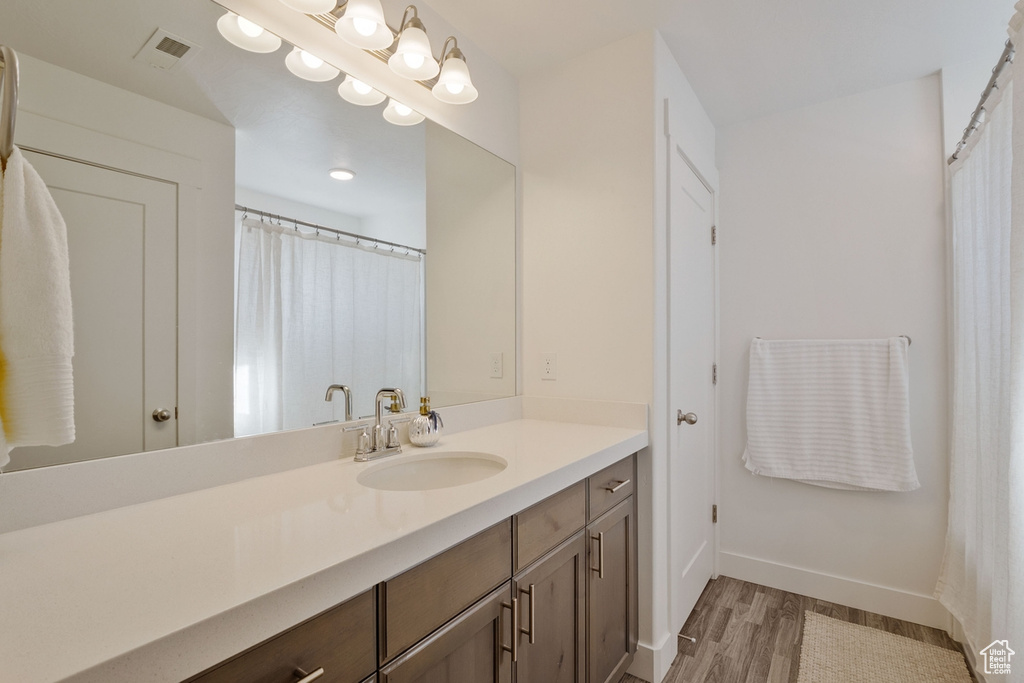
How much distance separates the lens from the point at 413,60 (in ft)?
4.59

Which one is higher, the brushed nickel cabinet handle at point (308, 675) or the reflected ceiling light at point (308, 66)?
the reflected ceiling light at point (308, 66)

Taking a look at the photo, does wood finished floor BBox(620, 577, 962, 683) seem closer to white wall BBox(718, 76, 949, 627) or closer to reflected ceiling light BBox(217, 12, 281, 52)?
white wall BBox(718, 76, 949, 627)

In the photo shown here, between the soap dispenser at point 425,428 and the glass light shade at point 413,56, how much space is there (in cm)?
98

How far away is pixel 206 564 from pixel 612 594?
1.24 meters

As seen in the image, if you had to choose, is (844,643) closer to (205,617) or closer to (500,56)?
(205,617)

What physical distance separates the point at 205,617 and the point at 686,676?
5.81 feet

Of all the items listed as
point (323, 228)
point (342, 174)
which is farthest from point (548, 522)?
point (342, 174)

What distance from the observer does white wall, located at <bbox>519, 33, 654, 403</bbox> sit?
1748mm

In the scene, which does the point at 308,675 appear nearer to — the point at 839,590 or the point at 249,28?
the point at 249,28

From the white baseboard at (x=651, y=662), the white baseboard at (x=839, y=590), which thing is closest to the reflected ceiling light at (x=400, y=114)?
the white baseboard at (x=651, y=662)

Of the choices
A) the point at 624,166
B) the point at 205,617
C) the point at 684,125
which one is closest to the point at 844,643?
the point at 624,166

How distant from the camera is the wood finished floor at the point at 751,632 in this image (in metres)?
1.74

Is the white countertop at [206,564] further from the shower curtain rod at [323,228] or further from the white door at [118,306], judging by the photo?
the shower curtain rod at [323,228]

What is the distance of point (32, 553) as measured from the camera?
729 mm
